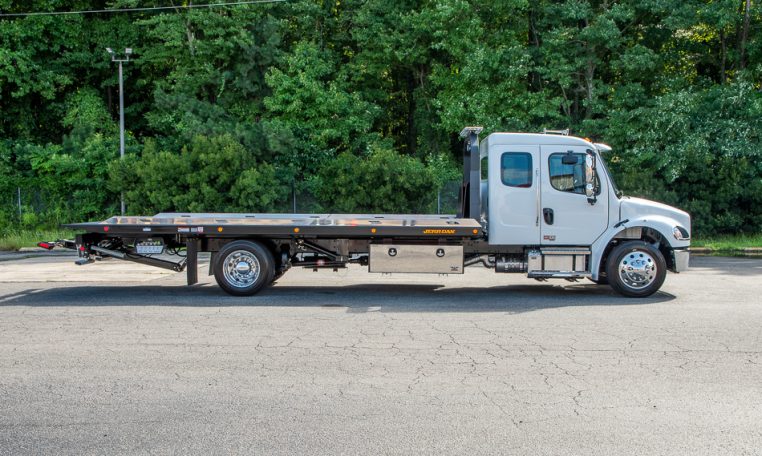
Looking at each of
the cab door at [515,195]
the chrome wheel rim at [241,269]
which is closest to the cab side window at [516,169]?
the cab door at [515,195]

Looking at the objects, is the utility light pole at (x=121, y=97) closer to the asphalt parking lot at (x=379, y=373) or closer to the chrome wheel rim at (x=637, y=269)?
the asphalt parking lot at (x=379, y=373)

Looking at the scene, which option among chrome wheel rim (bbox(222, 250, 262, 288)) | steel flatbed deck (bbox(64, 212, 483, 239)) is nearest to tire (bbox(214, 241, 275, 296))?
chrome wheel rim (bbox(222, 250, 262, 288))

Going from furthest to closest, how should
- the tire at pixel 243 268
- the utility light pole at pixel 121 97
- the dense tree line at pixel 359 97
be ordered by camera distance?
1. the utility light pole at pixel 121 97
2. the dense tree line at pixel 359 97
3. the tire at pixel 243 268

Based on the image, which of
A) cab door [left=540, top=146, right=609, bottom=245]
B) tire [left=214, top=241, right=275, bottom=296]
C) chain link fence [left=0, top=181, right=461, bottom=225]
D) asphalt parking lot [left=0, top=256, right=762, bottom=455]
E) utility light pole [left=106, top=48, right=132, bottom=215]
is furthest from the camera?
utility light pole [left=106, top=48, right=132, bottom=215]

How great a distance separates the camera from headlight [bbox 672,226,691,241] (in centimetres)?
1206

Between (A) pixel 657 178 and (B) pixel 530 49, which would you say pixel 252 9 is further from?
(A) pixel 657 178

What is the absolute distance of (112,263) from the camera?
17.8 meters

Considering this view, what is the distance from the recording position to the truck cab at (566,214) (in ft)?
39.8

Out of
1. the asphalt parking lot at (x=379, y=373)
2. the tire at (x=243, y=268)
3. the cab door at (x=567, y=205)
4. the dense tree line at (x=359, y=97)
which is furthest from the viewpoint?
the dense tree line at (x=359, y=97)

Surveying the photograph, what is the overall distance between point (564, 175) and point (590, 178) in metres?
0.42

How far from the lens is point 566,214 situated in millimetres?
12219

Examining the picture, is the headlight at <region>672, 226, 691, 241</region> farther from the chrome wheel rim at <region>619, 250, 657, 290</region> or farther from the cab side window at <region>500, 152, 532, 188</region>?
the cab side window at <region>500, 152, 532, 188</region>

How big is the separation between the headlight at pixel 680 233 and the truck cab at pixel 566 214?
0.02m

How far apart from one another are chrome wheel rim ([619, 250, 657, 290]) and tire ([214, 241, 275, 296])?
18.5 feet
